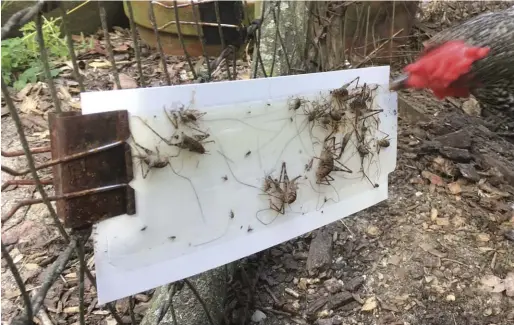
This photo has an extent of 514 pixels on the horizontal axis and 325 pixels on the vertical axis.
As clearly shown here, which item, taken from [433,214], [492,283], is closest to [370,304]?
[492,283]

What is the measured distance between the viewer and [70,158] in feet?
2.47

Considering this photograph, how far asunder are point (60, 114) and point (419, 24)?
3001 millimetres

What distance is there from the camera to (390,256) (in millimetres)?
1799

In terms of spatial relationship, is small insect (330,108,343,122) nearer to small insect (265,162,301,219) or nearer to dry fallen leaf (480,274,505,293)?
small insect (265,162,301,219)

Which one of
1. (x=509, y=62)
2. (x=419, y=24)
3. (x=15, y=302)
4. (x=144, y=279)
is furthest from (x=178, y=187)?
(x=419, y=24)

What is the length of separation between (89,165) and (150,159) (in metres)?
0.13

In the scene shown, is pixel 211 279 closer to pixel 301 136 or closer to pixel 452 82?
pixel 301 136

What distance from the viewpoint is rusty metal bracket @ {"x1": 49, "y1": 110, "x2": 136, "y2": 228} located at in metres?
0.76

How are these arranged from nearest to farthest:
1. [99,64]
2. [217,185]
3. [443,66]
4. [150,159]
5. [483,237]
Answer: [150,159] < [217,185] < [443,66] < [483,237] < [99,64]

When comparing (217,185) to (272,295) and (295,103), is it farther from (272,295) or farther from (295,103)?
(272,295)

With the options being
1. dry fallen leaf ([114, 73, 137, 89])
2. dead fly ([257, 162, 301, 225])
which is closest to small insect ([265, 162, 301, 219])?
dead fly ([257, 162, 301, 225])

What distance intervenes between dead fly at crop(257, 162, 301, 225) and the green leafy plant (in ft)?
6.05

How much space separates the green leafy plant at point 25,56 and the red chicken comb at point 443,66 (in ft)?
6.24

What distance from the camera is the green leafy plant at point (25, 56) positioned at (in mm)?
2453
